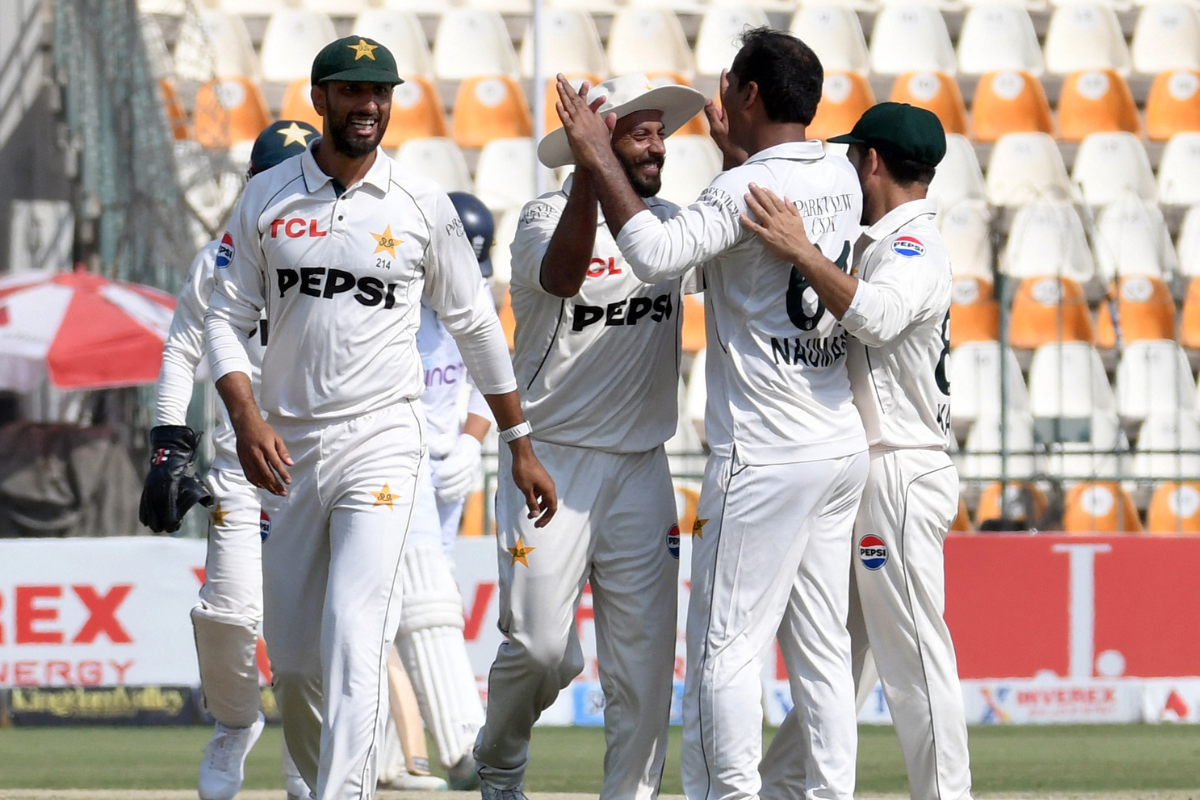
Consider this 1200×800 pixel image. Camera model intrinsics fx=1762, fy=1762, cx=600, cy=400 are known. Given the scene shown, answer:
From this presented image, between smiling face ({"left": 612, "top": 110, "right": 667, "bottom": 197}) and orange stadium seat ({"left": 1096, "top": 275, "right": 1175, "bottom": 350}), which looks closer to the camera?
smiling face ({"left": 612, "top": 110, "right": 667, "bottom": 197})

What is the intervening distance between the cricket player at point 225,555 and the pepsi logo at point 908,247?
6.58 ft

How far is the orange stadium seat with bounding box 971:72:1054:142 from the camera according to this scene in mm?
16250

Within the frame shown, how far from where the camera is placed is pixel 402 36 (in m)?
16.4

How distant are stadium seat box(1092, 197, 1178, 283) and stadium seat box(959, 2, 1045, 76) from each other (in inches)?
78.6

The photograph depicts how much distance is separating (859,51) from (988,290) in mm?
3264

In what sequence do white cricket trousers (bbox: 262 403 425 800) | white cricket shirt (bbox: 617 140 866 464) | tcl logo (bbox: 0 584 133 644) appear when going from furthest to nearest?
tcl logo (bbox: 0 584 133 644) → white cricket shirt (bbox: 617 140 866 464) → white cricket trousers (bbox: 262 403 425 800)

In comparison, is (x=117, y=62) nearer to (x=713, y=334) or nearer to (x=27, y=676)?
(x=27, y=676)

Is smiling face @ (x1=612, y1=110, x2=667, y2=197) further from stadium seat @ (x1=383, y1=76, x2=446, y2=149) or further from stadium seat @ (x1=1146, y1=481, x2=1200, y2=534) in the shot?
stadium seat @ (x1=383, y1=76, x2=446, y2=149)

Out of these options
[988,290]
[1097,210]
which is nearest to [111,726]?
[988,290]

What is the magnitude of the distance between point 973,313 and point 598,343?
9722mm

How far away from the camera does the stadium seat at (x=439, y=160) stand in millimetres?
15227

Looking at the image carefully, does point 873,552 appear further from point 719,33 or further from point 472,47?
point 472,47

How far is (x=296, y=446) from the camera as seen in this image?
484 centimetres

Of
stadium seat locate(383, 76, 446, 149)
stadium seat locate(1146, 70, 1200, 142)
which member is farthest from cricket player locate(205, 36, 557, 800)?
stadium seat locate(1146, 70, 1200, 142)
